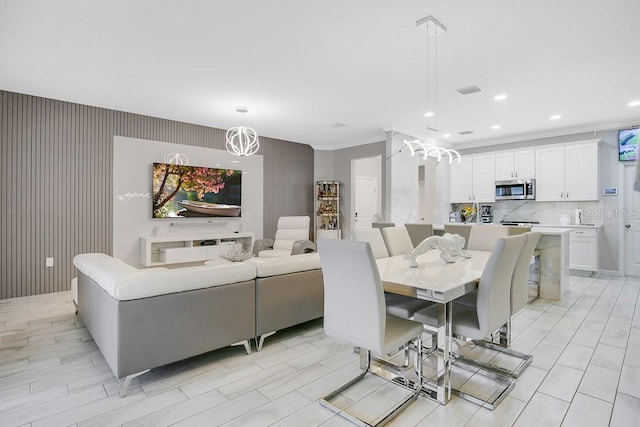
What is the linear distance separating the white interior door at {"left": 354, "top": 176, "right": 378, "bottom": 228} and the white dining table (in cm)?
578

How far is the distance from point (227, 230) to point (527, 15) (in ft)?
17.0

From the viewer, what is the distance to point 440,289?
5.63 feet

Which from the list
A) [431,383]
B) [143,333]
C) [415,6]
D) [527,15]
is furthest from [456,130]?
[143,333]

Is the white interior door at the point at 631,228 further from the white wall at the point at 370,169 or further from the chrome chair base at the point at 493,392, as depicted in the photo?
the chrome chair base at the point at 493,392

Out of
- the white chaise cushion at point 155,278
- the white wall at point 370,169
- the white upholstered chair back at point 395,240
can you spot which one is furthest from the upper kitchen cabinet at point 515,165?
the white chaise cushion at point 155,278

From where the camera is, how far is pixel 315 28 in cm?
275

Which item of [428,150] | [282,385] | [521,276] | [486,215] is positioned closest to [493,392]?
[521,276]

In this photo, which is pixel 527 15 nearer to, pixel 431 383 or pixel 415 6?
pixel 415 6

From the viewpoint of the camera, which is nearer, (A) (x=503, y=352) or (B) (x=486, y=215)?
(A) (x=503, y=352)

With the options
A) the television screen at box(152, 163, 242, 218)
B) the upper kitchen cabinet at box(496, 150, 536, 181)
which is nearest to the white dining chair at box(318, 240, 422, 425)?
the television screen at box(152, 163, 242, 218)

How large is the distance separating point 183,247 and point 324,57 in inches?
147

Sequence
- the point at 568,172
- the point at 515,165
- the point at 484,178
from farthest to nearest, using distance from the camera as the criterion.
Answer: the point at 484,178
the point at 515,165
the point at 568,172

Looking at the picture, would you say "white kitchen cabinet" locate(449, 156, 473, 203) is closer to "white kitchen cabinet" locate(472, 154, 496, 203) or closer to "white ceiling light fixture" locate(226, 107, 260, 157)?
"white kitchen cabinet" locate(472, 154, 496, 203)

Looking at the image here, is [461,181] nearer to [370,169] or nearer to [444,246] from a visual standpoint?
[370,169]
